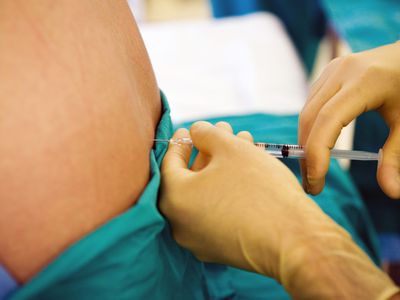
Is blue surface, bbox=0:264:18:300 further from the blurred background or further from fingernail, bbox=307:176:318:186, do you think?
the blurred background

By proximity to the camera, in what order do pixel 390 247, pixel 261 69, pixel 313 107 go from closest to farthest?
pixel 313 107 < pixel 390 247 < pixel 261 69

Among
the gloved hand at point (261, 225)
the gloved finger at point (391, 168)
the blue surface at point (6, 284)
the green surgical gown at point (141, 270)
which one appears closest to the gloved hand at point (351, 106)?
the gloved finger at point (391, 168)

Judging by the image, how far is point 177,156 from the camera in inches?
27.8

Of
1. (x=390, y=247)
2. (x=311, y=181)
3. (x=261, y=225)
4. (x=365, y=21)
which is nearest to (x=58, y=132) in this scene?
(x=261, y=225)

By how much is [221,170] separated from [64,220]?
26 centimetres

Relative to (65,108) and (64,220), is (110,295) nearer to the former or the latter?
(64,220)

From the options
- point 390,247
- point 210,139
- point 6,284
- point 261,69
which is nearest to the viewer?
point 6,284

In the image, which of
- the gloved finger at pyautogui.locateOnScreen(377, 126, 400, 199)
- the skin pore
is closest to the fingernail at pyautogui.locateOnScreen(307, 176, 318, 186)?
the gloved finger at pyautogui.locateOnScreen(377, 126, 400, 199)

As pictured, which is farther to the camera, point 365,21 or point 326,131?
point 365,21

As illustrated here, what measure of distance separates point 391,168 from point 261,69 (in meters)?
0.95

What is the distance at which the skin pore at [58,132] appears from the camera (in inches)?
18.7

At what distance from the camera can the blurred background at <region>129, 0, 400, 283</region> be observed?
1468mm

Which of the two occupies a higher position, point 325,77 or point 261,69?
point 325,77

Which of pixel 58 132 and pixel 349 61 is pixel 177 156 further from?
pixel 349 61
